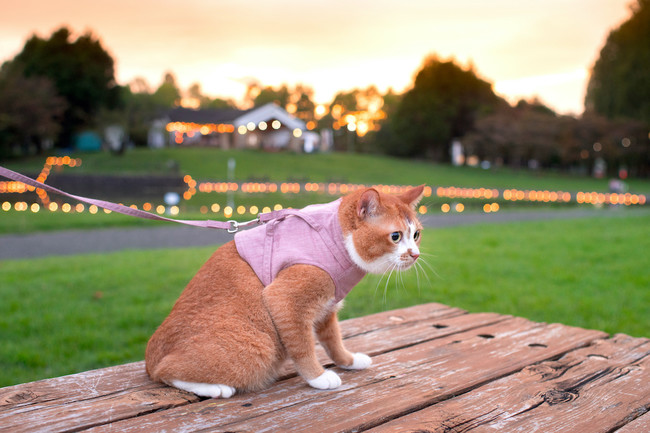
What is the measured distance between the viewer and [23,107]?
2809 centimetres

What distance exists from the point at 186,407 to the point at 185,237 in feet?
24.8

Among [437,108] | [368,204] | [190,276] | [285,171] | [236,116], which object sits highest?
[437,108]

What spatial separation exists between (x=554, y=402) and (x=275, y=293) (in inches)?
38.0

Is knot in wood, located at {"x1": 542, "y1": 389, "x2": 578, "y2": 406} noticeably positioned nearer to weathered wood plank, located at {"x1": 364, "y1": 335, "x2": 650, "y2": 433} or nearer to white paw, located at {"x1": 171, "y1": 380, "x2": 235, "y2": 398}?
weathered wood plank, located at {"x1": 364, "y1": 335, "x2": 650, "y2": 433}

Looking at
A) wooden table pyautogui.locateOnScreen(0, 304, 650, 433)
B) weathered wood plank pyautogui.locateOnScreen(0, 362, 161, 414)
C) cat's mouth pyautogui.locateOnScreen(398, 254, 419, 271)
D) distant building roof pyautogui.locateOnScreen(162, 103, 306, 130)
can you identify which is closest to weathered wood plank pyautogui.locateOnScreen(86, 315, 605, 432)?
wooden table pyautogui.locateOnScreen(0, 304, 650, 433)

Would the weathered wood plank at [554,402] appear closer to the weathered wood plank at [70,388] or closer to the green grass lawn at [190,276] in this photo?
the green grass lawn at [190,276]

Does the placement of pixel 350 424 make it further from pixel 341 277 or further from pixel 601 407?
pixel 601 407

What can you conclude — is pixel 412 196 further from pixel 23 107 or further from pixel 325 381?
pixel 23 107

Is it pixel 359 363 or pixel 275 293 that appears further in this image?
pixel 359 363

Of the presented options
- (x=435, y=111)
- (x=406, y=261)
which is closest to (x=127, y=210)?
(x=406, y=261)

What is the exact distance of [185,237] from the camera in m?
8.85

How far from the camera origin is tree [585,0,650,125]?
3825 centimetres

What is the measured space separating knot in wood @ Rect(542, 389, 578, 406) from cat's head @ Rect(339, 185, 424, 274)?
2.03ft

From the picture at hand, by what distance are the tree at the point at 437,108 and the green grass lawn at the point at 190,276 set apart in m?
38.3
